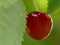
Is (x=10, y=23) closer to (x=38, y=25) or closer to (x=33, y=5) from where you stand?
(x=38, y=25)

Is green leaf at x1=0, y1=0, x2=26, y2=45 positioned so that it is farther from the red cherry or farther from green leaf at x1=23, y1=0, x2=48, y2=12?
green leaf at x1=23, y1=0, x2=48, y2=12

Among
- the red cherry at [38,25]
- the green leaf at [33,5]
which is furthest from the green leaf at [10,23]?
the green leaf at [33,5]

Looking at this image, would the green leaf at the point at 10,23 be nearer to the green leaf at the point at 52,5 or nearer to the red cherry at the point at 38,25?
the red cherry at the point at 38,25

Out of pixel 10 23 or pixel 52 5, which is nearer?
pixel 10 23

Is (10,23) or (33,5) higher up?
(10,23)

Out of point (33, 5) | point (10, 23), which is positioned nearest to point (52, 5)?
point (33, 5)

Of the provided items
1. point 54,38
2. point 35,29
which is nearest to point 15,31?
point 35,29

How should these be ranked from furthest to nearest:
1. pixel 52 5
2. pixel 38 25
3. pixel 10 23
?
1. pixel 52 5
2. pixel 38 25
3. pixel 10 23
